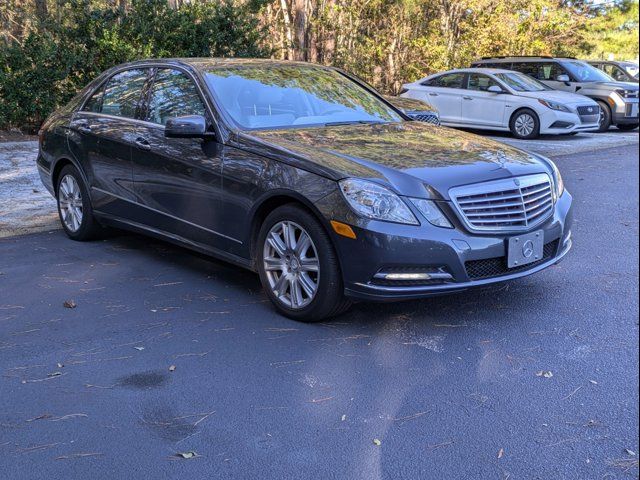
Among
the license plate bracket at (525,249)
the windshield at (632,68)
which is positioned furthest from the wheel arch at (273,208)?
the windshield at (632,68)

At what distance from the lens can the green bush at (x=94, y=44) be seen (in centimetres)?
1264

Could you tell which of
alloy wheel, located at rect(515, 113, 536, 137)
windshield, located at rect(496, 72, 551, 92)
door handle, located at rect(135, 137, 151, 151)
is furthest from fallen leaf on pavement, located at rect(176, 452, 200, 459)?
windshield, located at rect(496, 72, 551, 92)

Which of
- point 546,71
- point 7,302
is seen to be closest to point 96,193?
point 7,302

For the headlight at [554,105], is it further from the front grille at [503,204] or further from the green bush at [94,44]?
the front grille at [503,204]

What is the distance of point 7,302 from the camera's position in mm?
5062

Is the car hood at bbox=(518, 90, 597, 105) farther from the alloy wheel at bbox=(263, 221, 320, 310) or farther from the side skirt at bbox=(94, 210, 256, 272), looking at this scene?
the alloy wheel at bbox=(263, 221, 320, 310)

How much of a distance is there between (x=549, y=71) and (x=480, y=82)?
293 centimetres

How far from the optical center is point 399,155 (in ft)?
15.4

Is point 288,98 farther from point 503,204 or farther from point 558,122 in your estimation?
point 558,122

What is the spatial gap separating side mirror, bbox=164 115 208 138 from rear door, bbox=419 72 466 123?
12.6 meters

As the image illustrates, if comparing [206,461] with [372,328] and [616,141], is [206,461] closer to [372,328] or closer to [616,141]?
[372,328]

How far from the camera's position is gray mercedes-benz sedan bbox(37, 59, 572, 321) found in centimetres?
425

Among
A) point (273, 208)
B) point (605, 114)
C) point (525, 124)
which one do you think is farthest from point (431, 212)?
point (605, 114)

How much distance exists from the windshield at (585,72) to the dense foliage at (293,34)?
4540 mm
